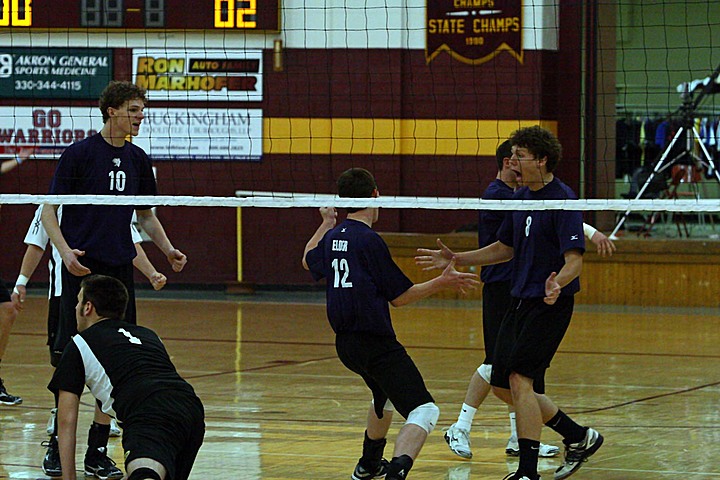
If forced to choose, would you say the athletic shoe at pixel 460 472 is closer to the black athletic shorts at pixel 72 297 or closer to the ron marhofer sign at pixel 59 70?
the black athletic shorts at pixel 72 297

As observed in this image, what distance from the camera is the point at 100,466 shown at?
650cm

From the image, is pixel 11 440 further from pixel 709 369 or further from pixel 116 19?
pixel 116 19

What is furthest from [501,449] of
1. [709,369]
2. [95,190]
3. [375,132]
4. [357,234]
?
[375,132]

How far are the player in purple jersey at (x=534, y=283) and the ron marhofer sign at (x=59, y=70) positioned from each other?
11.4 meters

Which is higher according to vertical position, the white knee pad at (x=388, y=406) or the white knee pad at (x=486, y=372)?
the white knee pad at (x=486, y=372)

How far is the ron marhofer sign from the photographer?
55.5 feet

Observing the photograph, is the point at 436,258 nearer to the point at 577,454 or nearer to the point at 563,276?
the point at 563,276

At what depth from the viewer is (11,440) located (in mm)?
7430

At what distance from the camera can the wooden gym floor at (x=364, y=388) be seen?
22.4 ft

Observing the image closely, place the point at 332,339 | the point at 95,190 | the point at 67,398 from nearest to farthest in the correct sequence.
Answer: the point at 67,398 < the point at 95,190 < the point at 332,339

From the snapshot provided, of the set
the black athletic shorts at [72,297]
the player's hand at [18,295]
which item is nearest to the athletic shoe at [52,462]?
the black athletic shorts at [72,297]

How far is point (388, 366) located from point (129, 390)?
129cm

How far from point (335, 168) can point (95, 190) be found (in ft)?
32.8

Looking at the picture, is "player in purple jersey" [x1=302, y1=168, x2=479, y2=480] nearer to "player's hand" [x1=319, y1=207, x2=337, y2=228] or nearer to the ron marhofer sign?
"player's hand" [x1=319, y1=207, x2=337, y2=228]
